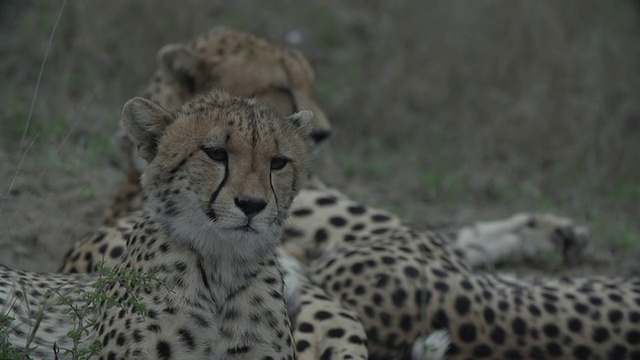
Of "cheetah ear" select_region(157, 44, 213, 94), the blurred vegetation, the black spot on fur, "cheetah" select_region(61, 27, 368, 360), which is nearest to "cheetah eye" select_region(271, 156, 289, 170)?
the black spot on fur

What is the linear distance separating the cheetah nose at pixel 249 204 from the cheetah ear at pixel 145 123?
34 cm

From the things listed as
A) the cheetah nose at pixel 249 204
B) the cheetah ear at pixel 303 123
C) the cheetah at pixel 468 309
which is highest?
the cheetah ear at pixel 303 123

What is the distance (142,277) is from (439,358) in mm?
1230

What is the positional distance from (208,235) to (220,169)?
16 centimetres

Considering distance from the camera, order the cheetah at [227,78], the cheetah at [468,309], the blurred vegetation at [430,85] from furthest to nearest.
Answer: the blurred vegetation at [430,85] < the cheetah at [227,78] < the cheetah at [468,309]

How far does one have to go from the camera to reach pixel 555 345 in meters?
4.02

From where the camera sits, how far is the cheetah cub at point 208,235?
281 cm

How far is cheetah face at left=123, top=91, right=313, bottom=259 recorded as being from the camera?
2.78m

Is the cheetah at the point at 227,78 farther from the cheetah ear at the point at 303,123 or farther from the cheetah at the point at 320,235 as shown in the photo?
the cheetah ear at the point at 303,123

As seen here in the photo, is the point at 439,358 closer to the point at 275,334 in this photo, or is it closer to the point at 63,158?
the point at 275,334

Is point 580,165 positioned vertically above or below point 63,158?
above

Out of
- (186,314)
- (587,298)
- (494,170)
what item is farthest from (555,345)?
(494,170)

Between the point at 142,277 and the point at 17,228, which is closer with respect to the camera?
the point at 142,277

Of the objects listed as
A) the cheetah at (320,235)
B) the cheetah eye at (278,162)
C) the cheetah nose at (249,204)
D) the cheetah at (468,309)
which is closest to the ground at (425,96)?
the cheetah at (320,235)
